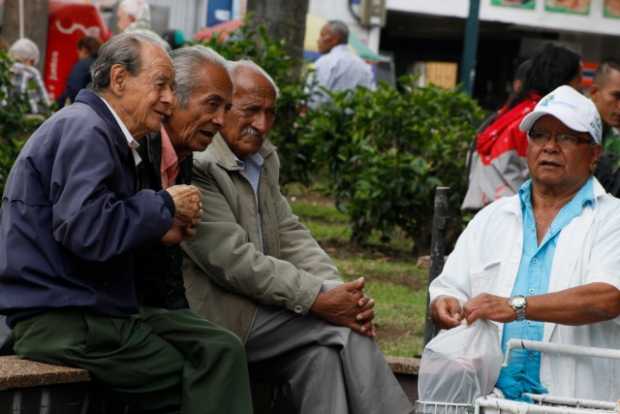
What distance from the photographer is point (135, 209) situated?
4438mm

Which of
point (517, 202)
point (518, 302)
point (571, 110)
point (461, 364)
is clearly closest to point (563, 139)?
point (571, 110)

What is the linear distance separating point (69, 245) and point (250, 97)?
1.40 m

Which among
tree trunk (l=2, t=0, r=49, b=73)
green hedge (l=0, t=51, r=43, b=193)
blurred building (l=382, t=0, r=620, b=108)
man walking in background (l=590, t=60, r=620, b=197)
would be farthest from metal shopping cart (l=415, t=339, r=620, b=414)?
blurred building (l=382, t=0, r=620, b=108)

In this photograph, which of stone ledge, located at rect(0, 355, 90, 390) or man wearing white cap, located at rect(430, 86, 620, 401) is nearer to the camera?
stone ledge, located at rect(0, 355, 90, 390)

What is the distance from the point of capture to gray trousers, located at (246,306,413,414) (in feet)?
17.3

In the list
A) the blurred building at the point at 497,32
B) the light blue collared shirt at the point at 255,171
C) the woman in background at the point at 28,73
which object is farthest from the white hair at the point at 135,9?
the blurred building at the point at 497,32

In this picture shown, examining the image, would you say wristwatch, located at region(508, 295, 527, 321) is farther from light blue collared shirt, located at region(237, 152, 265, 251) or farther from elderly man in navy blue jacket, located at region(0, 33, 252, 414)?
light blue collared shirt, located at region(237, 152, 265, 251)

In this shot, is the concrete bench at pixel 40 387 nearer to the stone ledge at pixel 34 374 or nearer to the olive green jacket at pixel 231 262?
the stone ledge at pixel 34 374

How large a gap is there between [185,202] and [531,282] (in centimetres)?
123

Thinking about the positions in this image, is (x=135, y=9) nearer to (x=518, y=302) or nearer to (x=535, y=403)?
(x=518, y=302)

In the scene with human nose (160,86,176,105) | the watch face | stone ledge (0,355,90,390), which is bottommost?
stone ledge (0,355,90,390)

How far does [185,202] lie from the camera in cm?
459

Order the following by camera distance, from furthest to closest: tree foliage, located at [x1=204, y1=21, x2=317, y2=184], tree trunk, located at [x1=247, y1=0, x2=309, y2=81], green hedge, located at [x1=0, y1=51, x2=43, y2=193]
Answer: tree trunk, located at [x1=247, y1=0, x2=309, y2=81] → tree foliage, located at [x1=204, y1=21, x2=317, y2=184] → green hedge, located at [x1=0, y1=51, x2=43, y2=193]

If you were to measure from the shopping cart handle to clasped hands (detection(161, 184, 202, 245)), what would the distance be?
3.61 ft
